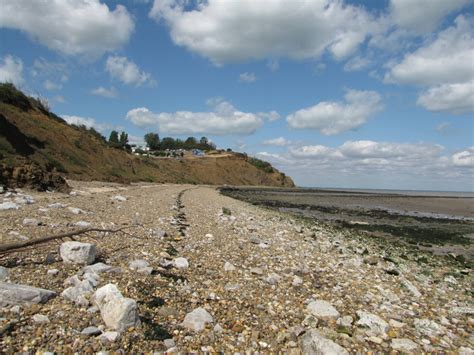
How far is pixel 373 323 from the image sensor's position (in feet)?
16.3

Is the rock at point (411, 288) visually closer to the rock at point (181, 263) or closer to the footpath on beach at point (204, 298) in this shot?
the footpath on beach at point (204, 298)

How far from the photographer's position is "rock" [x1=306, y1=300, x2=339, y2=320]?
5068mm

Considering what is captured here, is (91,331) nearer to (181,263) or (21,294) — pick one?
(21,294)

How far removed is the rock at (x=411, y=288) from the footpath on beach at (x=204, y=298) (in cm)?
2

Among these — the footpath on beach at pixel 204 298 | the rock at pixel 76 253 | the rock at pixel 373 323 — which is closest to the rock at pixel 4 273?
the footpath on beach at pixel 204 298

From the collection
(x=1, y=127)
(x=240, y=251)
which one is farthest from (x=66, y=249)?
(x=1, y=127)

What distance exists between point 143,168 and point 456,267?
217 ft

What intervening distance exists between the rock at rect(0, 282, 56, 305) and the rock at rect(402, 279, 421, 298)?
6809 mm

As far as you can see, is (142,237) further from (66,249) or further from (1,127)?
A: (1,127)

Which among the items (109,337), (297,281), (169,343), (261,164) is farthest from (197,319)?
(261,164)

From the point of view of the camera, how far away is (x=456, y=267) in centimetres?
1080

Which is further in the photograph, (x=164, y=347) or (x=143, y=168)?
(x=143, y=168)

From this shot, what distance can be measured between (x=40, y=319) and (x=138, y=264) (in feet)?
7.54

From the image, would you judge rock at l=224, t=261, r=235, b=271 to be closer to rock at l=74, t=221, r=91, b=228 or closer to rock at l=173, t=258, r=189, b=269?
rock at l=173, t=258, r=189, b=269
